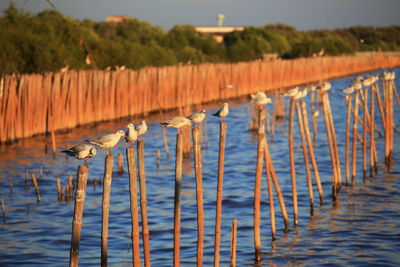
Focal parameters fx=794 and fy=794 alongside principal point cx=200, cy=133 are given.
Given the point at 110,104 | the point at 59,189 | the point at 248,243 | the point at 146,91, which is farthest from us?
the point at 146,91

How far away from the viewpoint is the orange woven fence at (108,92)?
17547 mm

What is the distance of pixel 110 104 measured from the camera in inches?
853

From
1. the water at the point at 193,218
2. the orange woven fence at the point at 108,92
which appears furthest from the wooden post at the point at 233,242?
the orange woven fence at the point at 108,92

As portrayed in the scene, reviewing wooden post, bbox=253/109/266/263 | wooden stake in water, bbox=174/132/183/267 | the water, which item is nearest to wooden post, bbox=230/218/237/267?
wooden stake in water, bbox=174/132/183/267

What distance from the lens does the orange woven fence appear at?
17.5 metres

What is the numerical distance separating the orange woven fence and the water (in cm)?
75

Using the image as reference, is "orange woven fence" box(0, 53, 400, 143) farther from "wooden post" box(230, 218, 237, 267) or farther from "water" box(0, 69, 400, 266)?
"wooden post" box(230, 218, 237, 267)

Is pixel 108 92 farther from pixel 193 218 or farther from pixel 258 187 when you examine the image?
pixel 258 187

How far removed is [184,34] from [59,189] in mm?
42480

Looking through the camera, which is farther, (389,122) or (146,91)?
(146,91)

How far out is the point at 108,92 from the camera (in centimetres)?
2156

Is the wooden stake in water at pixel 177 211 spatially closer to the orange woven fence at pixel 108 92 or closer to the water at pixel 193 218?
the water at pixel 193 218

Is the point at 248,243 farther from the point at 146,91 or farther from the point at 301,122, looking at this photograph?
the point at 146,91

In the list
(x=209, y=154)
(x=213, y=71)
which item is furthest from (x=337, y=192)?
(x=213, y=71)
